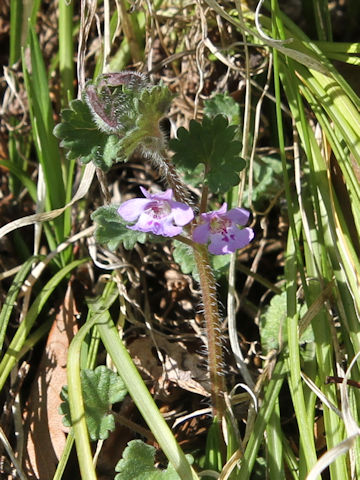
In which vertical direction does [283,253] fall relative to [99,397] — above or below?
above

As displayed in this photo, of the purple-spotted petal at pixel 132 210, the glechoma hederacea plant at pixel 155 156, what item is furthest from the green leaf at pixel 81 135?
the purple-spotted petal at pixel 132 210

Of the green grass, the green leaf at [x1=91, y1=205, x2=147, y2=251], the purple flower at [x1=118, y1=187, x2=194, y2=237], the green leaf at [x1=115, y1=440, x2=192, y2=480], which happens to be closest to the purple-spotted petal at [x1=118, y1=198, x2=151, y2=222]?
the purple flower at [x1=118, y1=187, x2=194, y2=237]

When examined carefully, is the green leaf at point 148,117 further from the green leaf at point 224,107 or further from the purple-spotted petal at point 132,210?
the green leaf at point 224,107

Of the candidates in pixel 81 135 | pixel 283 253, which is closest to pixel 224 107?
pixel 283 253

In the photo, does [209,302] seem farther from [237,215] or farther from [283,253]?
[283,253]

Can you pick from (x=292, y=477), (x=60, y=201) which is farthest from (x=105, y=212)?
(x=292, y=477)
